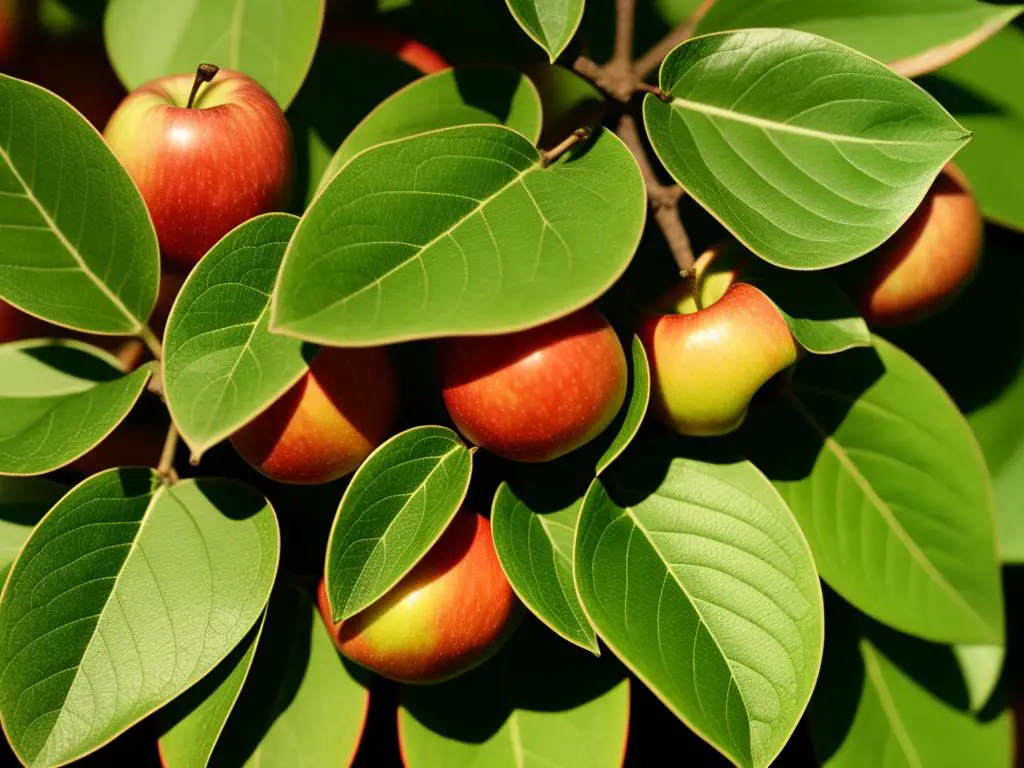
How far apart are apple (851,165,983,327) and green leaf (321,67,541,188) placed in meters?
0.32

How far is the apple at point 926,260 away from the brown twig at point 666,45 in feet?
0.82

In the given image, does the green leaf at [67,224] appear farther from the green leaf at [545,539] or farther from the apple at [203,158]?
the green leaf at [545,539]

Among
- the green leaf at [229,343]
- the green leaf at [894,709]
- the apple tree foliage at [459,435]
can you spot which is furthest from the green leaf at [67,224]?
the green leaf at [894,709]

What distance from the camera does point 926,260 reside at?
0.78m

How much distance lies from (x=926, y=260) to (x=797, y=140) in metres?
0.17

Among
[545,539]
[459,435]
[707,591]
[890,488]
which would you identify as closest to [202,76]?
[459,435]

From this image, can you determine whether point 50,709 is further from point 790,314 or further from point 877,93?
point 877,93

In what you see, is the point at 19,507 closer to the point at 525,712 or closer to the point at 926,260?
the point at 525,712

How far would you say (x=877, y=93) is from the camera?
674 millimetres

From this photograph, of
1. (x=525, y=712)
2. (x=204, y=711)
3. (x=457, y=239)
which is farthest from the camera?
(x=525, y=712)

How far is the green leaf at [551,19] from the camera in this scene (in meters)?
0.63

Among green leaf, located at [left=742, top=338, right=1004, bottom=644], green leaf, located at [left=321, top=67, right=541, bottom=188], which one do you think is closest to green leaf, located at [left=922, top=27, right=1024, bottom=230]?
green leaf, located at [left=742, top=338, right=1004, bottom=644]

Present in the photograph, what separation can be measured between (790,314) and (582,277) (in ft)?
0.72

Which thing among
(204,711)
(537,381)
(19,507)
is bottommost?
(204,711)
